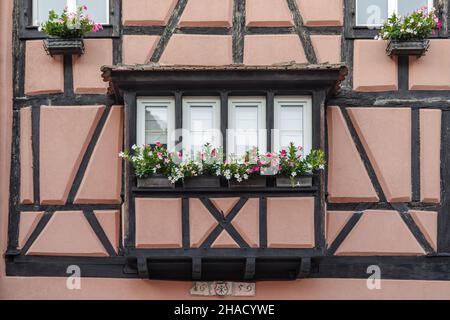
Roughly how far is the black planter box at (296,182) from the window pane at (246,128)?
46 centimetres

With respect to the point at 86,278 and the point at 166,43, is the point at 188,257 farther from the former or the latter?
the point at 166,43

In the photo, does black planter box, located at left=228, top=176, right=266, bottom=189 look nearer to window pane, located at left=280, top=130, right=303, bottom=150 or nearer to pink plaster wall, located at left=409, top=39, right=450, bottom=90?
window pane, located at left=280, top=130, right=303, bottom=150

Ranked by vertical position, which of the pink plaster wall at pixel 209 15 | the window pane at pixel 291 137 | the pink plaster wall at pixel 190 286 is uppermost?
the pink plaster wall at pixel 209 15

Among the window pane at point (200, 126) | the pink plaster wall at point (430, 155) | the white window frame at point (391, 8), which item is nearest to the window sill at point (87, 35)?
the window pane at point (200, 126)

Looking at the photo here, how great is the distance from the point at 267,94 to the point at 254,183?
0.96 metres

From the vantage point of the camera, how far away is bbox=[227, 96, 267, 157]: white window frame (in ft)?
31.5

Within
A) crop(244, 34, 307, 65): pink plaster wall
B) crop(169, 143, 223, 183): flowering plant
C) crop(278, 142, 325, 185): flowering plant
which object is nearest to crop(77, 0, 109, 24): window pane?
crop(244, 34, 307, 65): pink plaster wall

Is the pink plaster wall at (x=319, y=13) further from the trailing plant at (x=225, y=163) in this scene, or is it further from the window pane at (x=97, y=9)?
the window pane at (x=97, y=9)

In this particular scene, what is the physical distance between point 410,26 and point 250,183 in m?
2.45

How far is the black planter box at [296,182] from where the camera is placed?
31.2ft

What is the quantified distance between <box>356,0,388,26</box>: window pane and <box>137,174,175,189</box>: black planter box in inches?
113

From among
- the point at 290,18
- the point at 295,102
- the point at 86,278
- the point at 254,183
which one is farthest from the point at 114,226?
the point at 290,18

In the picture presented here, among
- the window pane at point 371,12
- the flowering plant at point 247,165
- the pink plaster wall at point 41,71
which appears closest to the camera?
the flowering plant at point 247,165

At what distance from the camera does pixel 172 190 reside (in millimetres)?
9523
